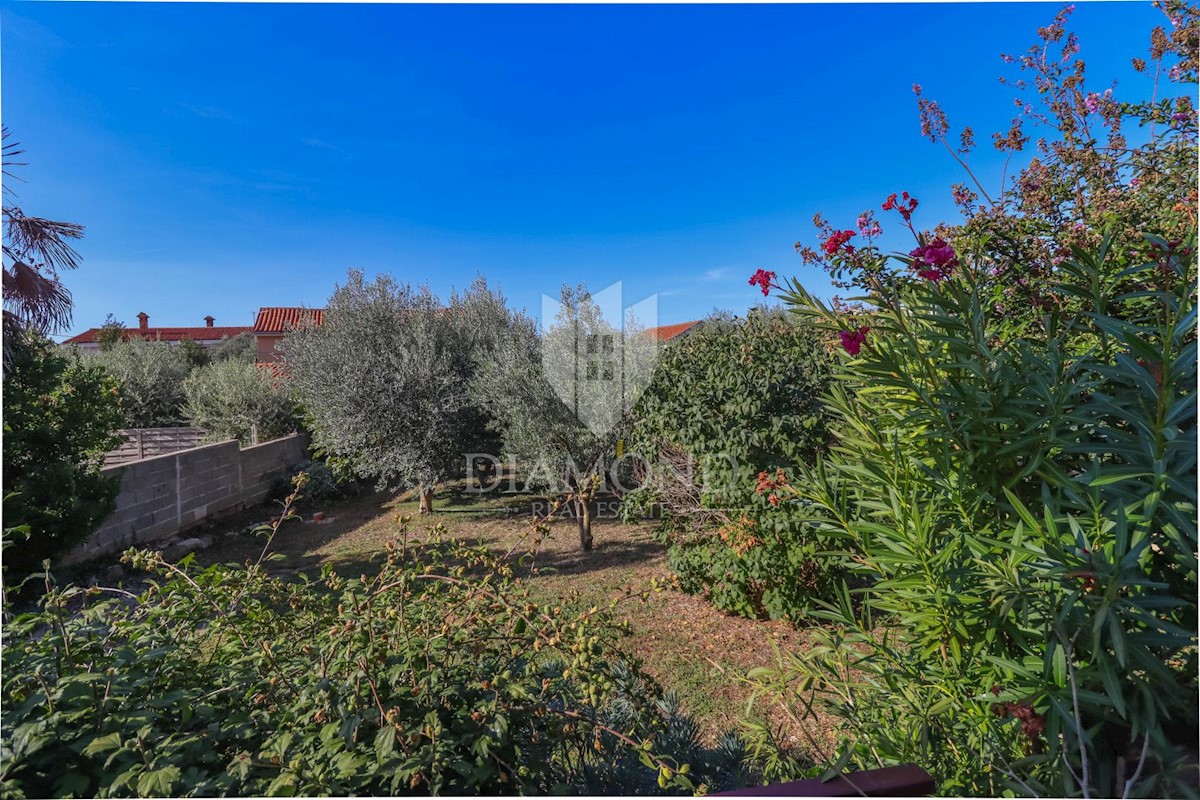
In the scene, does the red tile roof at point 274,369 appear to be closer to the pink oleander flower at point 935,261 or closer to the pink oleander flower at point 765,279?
the pink oleander flower at point 765,279

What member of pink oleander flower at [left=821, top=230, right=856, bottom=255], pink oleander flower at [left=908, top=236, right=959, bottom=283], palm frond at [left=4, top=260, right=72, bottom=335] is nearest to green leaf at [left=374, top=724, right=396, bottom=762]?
A: pink oleander flower at [left=908, top=236, right=959, bottom=283]

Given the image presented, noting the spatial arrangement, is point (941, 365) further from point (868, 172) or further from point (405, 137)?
point (405, 137)

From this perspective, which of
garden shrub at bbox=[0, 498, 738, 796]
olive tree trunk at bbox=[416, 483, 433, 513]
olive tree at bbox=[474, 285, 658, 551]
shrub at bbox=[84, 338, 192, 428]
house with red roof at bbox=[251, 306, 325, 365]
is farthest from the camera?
house with red roof at bbox=[251, 306, 325, 365]

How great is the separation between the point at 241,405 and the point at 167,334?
489 inches

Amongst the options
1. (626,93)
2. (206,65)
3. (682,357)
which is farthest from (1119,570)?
(682,357)

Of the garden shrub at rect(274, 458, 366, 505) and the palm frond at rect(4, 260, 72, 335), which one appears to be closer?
the palm frond at rect(4, 260, 72, 335)

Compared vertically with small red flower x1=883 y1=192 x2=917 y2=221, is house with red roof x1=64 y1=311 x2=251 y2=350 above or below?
above

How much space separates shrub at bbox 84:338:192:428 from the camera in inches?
482

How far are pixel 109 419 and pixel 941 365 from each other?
8073mm

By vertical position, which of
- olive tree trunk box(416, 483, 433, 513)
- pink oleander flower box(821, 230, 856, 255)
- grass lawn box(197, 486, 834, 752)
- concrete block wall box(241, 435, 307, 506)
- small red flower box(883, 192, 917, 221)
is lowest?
grass lawn box(197, 486, 834, 752)

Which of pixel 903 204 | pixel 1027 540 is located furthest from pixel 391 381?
pixel 1027 540

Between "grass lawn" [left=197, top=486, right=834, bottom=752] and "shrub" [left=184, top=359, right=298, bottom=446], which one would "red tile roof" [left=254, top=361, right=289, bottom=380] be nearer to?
"shrub" [left=184, top=359, right=298, bottom=446]

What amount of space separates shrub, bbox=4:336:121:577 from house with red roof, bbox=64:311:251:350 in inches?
262

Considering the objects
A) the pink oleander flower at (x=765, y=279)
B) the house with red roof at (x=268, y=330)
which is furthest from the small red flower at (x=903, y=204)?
the house with red roof at (x=268, y=330)
